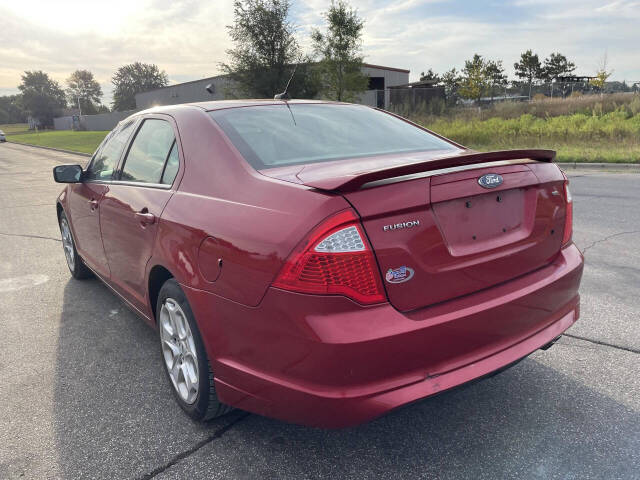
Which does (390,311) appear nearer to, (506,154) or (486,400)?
(506,154)

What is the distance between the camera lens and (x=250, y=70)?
3284 cm

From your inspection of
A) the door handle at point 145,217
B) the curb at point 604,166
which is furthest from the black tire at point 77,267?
the curb at point 604,166

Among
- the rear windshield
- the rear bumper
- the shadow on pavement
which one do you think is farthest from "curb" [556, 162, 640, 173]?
the rear bumper

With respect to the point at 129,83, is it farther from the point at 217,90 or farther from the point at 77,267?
the point at 77,267

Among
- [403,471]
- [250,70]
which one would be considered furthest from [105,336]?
[250,70]

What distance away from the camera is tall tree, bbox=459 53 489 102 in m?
47.1

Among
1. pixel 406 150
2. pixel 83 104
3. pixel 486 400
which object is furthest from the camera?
pixel 83 104

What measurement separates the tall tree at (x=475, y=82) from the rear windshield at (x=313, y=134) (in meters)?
46.9

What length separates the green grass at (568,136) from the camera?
14953 mm

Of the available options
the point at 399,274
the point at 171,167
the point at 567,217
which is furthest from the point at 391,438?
the point at 171,167

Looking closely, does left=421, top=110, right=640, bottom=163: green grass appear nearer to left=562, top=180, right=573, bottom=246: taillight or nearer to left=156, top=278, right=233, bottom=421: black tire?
left=562, top=180, right=573, bottom=246: taillight

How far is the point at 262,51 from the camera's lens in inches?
1300

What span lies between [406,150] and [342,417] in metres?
1.59

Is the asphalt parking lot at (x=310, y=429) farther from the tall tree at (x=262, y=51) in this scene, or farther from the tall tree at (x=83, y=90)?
the tall tree at (x=83, y=90)
